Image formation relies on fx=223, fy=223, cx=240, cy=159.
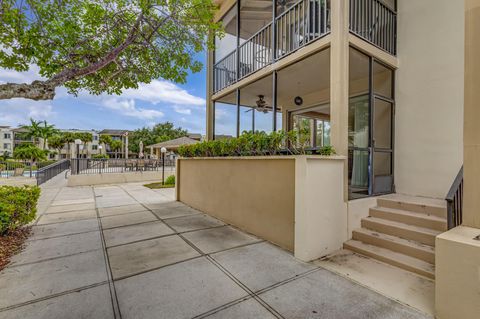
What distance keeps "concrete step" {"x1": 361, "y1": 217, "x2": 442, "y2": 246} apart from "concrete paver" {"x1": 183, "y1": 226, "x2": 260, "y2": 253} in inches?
81.9

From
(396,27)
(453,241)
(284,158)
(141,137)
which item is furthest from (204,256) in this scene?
(141,137)

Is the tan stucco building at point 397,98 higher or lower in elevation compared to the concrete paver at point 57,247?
higher

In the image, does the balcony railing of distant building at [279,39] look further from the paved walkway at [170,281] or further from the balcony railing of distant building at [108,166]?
Result: the balcony railing of distant building at [108,166]

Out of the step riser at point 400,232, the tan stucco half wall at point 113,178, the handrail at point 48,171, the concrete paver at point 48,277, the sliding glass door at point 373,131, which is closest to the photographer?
the concrete paver at point 48,277

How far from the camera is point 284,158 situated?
3.82 metres

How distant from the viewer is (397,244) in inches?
132

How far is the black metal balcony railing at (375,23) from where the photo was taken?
4.40 meters

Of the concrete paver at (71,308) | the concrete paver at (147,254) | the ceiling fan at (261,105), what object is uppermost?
the ceiling fan at (261,105)

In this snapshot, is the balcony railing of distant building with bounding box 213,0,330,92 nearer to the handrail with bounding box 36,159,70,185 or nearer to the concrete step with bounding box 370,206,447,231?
the concrete step with bounding box 370,206,447,231

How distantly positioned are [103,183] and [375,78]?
14.6m

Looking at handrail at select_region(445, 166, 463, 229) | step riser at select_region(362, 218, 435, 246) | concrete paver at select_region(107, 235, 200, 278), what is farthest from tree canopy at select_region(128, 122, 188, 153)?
handrail at select_region(445, 166, 463, 229)

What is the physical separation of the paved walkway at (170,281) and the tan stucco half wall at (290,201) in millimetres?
320

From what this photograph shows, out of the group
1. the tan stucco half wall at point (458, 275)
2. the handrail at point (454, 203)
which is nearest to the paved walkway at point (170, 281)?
the tan stucco half wall at point (458, 275)

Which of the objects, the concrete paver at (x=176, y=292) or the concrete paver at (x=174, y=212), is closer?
the concrete paver at (x=176, y=292)
